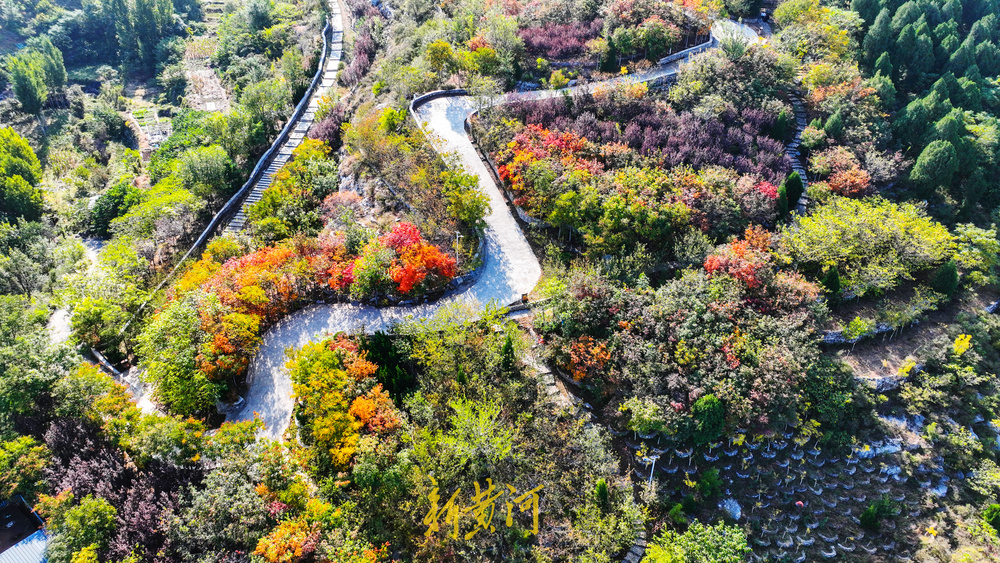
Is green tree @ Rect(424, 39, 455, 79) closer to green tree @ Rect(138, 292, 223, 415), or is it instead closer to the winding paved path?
the winding paved path

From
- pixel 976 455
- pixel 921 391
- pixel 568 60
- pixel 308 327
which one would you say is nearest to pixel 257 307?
pixel 308 327

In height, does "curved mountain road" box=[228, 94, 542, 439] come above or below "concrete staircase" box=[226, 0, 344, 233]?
below

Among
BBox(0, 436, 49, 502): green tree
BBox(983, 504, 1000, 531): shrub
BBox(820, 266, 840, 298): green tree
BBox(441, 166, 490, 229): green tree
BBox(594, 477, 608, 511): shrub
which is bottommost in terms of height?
BBox(983, 504, 1000, 531): shrub

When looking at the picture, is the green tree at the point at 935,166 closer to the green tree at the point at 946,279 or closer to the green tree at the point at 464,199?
the green tree at the point at 946,279

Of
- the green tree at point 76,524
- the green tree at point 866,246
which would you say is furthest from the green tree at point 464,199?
the green tree at point 76,524

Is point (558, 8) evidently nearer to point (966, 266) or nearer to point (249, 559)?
point (966, 266)

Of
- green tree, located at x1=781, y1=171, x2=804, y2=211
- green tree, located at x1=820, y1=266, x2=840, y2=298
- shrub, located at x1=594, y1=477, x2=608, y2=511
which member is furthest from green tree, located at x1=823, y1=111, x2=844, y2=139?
shrub, located at x1=594, y1=477, x2=608, y2=511
